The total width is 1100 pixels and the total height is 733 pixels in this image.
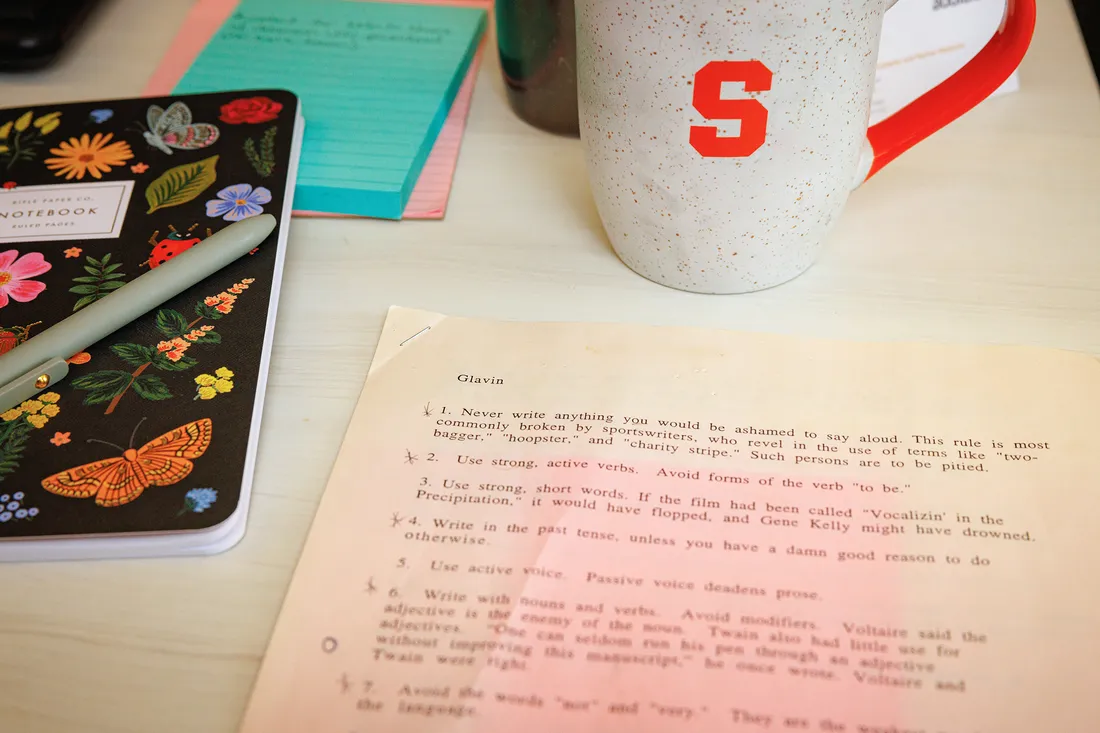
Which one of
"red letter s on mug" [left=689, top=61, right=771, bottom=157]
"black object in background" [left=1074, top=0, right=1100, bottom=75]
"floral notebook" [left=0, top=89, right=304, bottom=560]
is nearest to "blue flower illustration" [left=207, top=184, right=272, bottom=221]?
"floral notebook" [left=0, top=89, right=304, bottom=560]

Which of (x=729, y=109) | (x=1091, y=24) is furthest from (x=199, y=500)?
(x=1091, y=24)

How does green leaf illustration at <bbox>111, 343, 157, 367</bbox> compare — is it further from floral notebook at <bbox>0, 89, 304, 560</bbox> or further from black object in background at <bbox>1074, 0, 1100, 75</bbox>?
black object in background at <bbox>1074, 0, 1100, 75</bbox>

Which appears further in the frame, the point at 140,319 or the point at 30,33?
the point at 30,33

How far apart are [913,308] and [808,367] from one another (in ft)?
0.25

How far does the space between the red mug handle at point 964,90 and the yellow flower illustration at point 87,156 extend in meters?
0.41

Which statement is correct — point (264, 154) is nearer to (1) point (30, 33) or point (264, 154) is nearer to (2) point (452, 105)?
(2) point (452, 105)

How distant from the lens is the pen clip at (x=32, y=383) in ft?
1.24

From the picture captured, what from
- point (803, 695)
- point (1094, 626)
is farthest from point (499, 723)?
point (1094, 626)

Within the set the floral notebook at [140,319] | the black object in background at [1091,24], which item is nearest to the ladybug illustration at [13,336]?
the floral notebook at [140,319]

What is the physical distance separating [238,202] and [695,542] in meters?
0.30

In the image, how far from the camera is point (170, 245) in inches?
18.0

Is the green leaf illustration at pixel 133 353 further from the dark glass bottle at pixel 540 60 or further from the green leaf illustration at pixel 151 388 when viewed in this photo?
the dark glass bottle at pixel 540 60

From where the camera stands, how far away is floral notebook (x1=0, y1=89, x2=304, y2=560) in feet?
1.15

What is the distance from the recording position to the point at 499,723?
0.97ft
